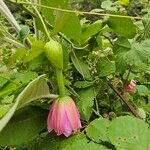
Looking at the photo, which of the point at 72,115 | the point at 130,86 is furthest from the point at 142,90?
the point at 72,115

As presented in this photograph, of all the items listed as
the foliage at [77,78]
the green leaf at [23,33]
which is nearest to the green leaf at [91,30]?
the foliage at [77,78]

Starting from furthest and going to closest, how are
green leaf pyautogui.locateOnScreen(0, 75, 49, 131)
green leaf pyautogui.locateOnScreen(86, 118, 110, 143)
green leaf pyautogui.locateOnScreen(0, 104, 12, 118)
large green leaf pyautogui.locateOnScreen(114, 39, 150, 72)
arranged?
1. green leaf pyautogui.locateOnScreen(0, 104, 12, 118)
2. large green leaf pyautogui.locateOnScreen(114, 39, 150, 72)
3. green leaf pyautogui.locateOnScreen(86, 118, 110, 143)
4. green leaf pyautogui.locateOnScreen(0, 75, 49, 131)

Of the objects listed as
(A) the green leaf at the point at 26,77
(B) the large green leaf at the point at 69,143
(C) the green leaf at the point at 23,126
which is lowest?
(B) the large green leaf at the point at 69,143

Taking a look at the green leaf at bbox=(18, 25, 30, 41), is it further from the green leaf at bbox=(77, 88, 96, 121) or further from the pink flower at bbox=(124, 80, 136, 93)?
the pink flower at bbox=(124, 80, 136, 93)

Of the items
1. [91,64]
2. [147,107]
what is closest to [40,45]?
[91,64]

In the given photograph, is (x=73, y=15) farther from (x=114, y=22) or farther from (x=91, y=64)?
(x=91, y=64)

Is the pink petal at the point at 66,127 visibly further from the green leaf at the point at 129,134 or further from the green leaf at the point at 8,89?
the green leaf at the point at 8,89

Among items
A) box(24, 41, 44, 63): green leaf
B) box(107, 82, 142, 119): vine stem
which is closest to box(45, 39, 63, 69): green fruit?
box(24, 41, 44, 63): green leaf
